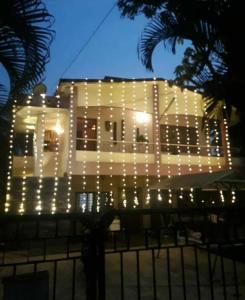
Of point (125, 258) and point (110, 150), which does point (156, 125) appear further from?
point (125, 258)

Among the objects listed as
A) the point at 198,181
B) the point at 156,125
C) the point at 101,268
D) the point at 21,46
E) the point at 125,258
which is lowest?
the point at 125,258

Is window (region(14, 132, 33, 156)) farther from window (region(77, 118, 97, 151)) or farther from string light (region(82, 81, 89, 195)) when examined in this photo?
string light (region(82, 81, 89, 195))

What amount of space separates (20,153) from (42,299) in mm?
14473

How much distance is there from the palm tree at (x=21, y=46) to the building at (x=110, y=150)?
7.06m

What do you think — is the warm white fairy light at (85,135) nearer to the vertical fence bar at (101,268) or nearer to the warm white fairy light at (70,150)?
the warm white fairy light at (70,150)

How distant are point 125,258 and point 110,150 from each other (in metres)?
5.58

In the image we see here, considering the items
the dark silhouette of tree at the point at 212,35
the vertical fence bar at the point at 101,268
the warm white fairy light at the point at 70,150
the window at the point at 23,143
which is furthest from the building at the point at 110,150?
the vertical fence bar at the point at 101,268

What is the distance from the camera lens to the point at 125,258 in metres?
8.59

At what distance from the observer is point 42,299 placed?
3016 millimetres

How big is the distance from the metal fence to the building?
2.13 metres

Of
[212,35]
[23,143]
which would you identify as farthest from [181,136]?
[212,35]

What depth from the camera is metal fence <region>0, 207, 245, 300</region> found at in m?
2.81

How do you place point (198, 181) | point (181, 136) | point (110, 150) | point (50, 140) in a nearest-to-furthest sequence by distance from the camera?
point (198, 181) → point (110, 150) → point (50, 140) → point (181, 136)

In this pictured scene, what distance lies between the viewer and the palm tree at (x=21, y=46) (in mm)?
2836
